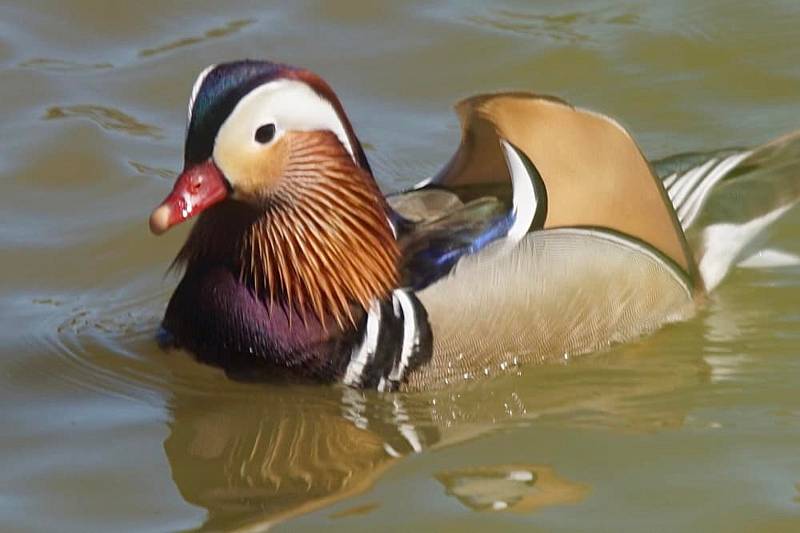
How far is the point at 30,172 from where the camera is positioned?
6688 mm

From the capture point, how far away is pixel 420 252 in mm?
5086

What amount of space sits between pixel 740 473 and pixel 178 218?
1.58 meters

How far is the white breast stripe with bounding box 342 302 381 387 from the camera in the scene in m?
4.99

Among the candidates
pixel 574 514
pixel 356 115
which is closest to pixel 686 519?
pixel 574 514

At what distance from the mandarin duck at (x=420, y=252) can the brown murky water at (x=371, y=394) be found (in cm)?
13

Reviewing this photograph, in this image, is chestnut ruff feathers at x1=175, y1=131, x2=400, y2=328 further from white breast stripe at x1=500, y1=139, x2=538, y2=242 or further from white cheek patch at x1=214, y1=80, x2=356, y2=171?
white breast stripe at x1=500, y1=139, x2=538, y2=242

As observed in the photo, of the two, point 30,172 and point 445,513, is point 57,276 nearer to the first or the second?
point 30,172

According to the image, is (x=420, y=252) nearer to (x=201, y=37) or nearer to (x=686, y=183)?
(x=686, y=183)

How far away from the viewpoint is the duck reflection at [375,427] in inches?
181

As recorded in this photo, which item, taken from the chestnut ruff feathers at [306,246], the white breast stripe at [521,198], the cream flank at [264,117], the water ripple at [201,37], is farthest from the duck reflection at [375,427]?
the water ripple at [201,37]

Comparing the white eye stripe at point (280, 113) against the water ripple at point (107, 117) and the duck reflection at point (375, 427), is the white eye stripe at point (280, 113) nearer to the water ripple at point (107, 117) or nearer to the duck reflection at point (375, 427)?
the duck reflection at point (375, 427)

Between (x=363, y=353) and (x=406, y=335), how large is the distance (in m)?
0.13

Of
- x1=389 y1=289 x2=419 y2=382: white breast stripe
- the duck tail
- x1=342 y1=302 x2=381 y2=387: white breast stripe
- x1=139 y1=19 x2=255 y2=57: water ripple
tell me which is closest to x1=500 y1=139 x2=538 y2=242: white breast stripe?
x1=389 y1=289 x2=419 y2=382: white breast stripe

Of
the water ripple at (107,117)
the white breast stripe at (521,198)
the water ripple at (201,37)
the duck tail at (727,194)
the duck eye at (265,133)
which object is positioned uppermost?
the water ripple at (201,37)
